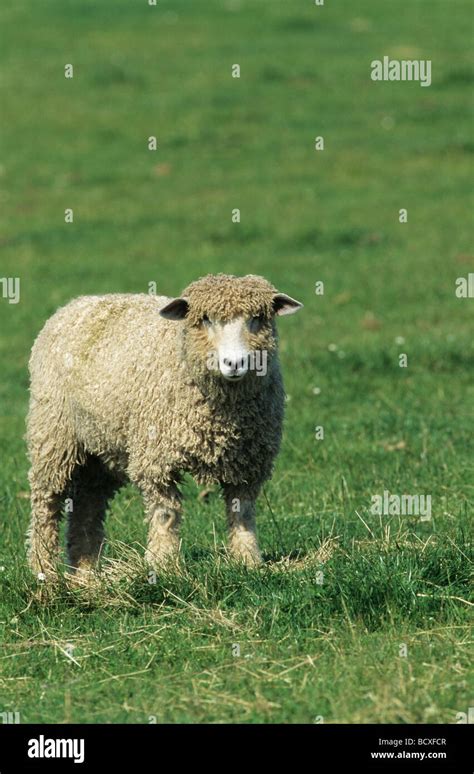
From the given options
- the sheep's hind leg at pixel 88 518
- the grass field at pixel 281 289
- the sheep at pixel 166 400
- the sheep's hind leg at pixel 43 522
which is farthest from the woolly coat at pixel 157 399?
the grass field at pixel 281 289

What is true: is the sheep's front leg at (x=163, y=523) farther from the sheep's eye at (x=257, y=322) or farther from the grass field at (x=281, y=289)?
the sheep's eye at (x=257, y=322)

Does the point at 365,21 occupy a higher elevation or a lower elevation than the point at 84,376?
higher

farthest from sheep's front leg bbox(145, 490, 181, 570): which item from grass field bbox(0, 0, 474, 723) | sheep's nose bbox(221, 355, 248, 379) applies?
sheep's nose bbox(221, 355, 248, 379)

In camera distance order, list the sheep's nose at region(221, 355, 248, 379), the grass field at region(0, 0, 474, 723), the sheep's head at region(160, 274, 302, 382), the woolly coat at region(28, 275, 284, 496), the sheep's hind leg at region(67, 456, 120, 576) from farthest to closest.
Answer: the sheep's hind leg at region(67, 456, 120, 576) → the woolly coat at region(28, 275, 284, 496) → the sheep's head at region(160, 274, 302, 382) → the sheep's nose at region(221, 355, 248, 379) → the grass field at region(0, 0, 474, 723)

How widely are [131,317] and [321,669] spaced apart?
98.2 inches

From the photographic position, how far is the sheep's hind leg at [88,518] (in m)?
7.76

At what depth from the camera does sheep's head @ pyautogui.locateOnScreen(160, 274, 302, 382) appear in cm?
638

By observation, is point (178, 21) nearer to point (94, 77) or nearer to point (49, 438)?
point (94, 77)

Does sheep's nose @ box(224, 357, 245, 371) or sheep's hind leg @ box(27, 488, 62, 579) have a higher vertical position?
sheep's nose @ box(224, 357, 245, 371)

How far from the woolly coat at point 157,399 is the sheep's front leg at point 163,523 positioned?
0.22ft

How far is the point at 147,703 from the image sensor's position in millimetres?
5551

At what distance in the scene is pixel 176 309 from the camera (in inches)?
263

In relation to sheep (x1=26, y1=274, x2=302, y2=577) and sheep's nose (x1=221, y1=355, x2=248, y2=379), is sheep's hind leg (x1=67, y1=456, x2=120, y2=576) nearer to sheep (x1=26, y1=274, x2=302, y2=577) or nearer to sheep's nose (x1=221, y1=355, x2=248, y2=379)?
sheep (x1=26, y1=274, x2=302, y2=577)

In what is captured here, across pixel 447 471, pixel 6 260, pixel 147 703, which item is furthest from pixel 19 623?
pixel 6 260
